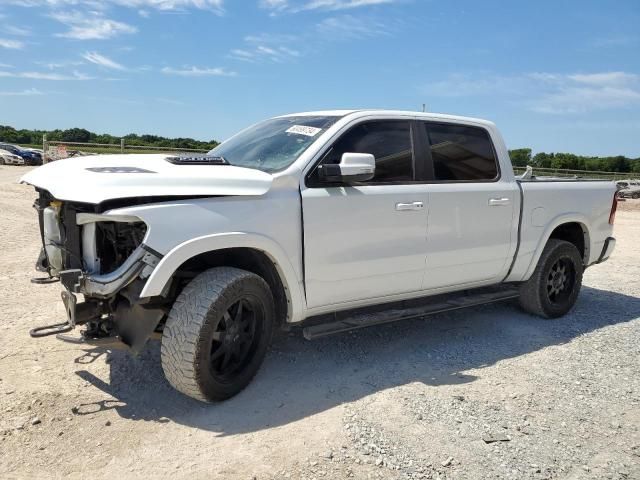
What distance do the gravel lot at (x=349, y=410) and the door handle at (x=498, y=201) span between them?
1.27 meters

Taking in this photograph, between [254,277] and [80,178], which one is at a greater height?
[80,178]

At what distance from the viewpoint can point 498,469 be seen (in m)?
3.14

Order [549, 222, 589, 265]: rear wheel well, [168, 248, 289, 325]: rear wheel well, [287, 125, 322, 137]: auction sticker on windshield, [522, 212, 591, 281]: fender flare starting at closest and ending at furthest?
[168, 248, 289, 325]: rear wheel well
[287, 125, 322, 137]: auction sticker on windshield
[522, 212, 591, 281]: fender flare
[549, 222, 589, 265]: rear wheel well

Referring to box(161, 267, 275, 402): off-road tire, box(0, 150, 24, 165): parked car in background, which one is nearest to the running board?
box(161, 267, 275, 402): off-road tire

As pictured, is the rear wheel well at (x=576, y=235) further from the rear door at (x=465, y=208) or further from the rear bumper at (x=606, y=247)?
the rear door at (x=465, y=208)

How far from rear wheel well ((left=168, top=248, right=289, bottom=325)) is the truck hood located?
486 mm

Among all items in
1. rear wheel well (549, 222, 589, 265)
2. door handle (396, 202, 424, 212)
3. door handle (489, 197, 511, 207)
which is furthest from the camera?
rear wheel well (549, 222, 589, 265)

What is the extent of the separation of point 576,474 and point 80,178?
331 cm

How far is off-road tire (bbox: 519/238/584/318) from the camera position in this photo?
5809 mm

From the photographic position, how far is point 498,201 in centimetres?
514

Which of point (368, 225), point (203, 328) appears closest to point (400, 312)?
point (368, 225)

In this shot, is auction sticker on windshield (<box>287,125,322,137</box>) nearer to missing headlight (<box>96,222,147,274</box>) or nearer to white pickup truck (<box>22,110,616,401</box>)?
white pickup truck (<box>22,110,616,401</box>)

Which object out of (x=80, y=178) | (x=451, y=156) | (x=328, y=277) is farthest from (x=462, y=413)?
(x=80, y=178)

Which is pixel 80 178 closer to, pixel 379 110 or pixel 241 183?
pixel 241 183
